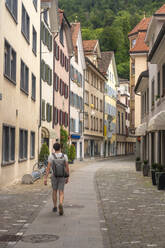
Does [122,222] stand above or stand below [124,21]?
below

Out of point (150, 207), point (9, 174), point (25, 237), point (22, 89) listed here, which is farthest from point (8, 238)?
point (22, 89)

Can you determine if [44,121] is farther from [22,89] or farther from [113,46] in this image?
[113,46]

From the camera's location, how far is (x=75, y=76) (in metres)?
49.0

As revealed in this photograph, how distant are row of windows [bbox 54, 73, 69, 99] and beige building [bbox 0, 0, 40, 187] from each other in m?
10.7

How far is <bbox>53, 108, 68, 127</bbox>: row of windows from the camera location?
38469 millimetres

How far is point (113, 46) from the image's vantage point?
8106cm

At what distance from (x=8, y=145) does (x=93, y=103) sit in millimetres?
41995

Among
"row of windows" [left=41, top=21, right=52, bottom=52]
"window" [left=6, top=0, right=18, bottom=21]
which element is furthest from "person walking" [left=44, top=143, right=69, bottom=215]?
"row of windows" [left=41, top=21, right=52, bottom=52]

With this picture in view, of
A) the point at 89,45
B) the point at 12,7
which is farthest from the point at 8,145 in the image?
the point at 89,45

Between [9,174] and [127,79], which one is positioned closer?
[9,174]

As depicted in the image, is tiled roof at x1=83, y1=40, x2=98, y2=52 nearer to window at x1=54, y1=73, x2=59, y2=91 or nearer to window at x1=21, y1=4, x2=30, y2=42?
window at x1=54, y1=73, x2=59, y2=91

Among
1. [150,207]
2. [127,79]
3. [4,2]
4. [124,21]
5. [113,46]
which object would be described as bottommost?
[150,207]

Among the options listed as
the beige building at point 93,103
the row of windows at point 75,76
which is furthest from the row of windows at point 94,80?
the row of windows at point 75,76

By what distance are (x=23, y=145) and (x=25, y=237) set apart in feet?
49.3
